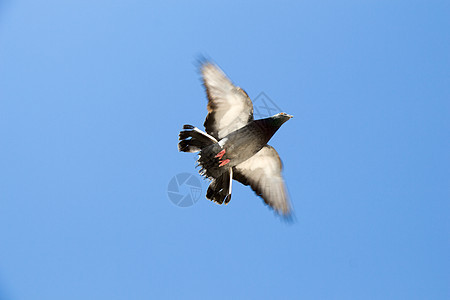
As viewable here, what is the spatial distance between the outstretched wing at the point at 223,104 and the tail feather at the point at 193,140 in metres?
0.53

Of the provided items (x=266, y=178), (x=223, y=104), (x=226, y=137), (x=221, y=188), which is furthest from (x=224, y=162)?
(x=266, y=178)

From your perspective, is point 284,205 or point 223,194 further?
point 284,205

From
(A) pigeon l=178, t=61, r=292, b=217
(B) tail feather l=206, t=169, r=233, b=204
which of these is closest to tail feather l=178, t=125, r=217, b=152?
(A) pigeon l=178, t=61, r=292, b=217

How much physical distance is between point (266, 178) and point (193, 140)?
7.26 feet

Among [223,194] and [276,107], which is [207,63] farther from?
[223,194]

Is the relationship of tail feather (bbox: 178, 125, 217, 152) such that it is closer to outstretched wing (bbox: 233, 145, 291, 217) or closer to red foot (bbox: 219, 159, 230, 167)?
red foot (bbox: 219, 159, 230, 167)

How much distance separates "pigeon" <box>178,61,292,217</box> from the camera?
25.0ft

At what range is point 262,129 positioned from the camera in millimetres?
7777

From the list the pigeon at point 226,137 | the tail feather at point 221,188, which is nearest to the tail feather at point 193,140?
the pigeon at point 226,137

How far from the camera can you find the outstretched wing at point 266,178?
864 cm

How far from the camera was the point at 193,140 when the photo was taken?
766 centimetres

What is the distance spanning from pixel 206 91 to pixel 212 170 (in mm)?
1677

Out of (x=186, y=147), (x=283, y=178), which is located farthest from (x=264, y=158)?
(x=186, y=147)

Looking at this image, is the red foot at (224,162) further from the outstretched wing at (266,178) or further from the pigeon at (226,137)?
the outstretched wing at (266,178)
